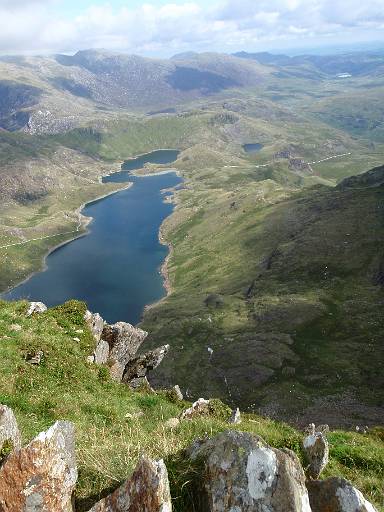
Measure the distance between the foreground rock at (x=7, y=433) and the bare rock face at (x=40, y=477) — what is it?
1974mm

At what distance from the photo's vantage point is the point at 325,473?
1889cm

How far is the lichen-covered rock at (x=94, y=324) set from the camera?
38.5m

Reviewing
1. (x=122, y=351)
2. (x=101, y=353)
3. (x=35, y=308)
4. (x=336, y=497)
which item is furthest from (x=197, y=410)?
(x=336, y=497)

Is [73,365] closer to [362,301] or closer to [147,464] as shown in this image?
[147,464]

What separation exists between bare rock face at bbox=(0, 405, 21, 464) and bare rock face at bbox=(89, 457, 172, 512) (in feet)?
13.7

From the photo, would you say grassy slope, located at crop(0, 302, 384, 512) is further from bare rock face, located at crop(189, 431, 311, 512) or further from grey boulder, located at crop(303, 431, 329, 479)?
bare rock face, located at crop(189, 431, 311, 512)

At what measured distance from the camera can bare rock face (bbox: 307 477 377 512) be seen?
1180 cm

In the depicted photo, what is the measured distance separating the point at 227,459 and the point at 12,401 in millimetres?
15310

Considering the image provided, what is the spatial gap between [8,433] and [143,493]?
599cm

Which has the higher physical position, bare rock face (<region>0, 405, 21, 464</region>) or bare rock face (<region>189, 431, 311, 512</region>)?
bare rock face (<region>189, 431, 311, 512</region>)

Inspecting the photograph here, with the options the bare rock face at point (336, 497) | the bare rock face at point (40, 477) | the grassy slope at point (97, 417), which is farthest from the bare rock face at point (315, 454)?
the bare rock face at point (40, 477)

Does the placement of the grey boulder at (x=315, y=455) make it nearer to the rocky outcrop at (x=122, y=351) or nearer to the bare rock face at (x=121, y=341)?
the rocky outcrop at (x=122, y=351)

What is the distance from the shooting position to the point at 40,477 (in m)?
12.3

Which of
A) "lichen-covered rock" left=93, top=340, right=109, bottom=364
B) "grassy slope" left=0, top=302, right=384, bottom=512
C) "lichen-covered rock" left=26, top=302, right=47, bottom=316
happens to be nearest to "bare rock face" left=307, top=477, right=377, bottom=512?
"grassy slope" left=0, top=302, right=384, bottom=512
